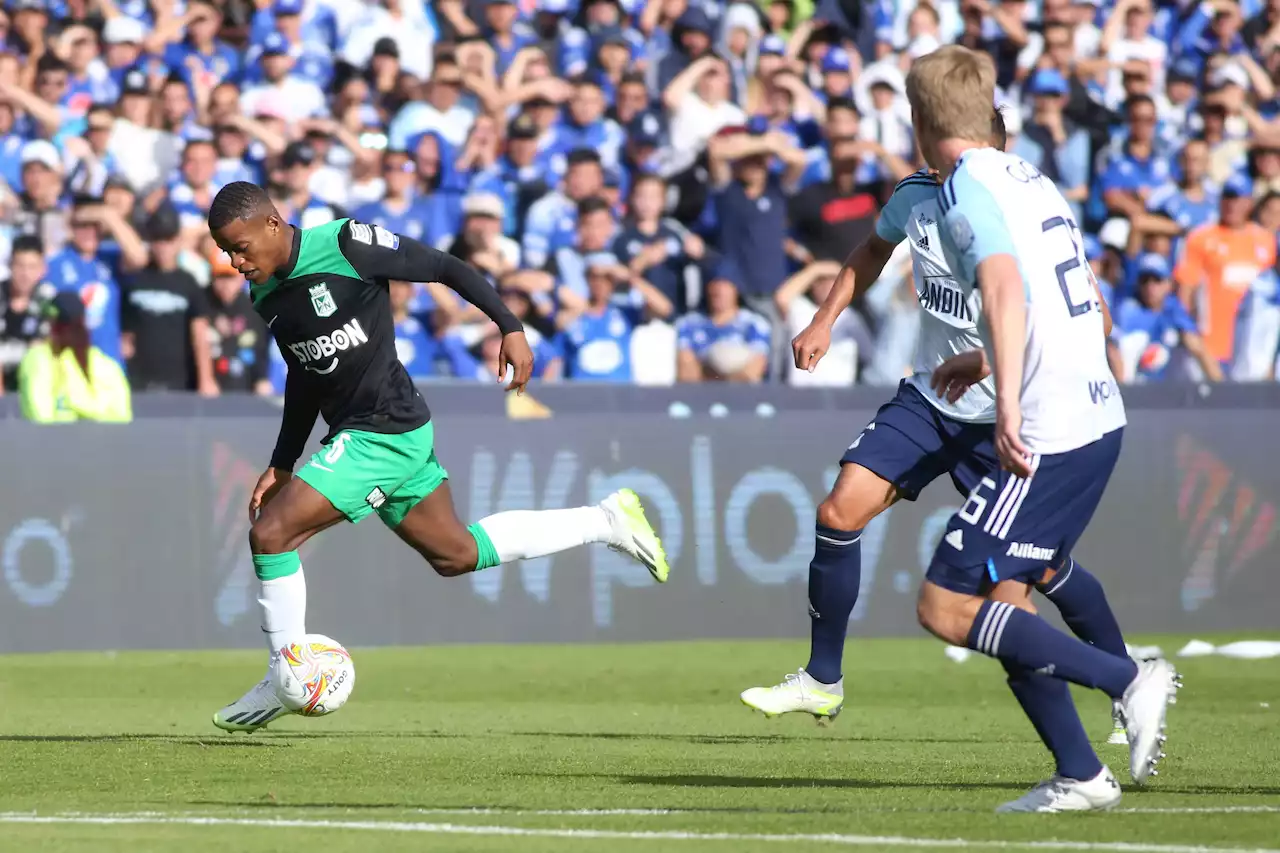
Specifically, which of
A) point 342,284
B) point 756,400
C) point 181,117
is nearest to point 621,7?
point 181,117

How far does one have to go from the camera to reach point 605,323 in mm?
14602

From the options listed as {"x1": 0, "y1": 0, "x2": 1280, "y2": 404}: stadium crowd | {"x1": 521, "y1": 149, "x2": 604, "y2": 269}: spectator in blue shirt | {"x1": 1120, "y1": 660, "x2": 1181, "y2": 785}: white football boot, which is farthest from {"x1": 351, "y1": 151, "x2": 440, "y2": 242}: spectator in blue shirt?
{"x1": 1120, "y1": 660, "x2": 1181, "y2": 785}: white football boot

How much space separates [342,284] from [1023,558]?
341 cm

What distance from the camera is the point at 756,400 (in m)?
13.7

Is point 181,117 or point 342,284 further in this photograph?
point 181,117

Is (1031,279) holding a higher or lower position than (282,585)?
higher

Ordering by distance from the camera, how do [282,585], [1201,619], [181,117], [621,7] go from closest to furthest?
1. [282,585]
2. [1201,619]
3. [181,117]
4. [621,7]

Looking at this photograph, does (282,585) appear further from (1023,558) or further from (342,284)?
(1023,558)

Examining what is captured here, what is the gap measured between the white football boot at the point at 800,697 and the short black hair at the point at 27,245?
821 cm

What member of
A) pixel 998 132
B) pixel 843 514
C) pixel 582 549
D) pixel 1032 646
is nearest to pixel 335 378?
pixel 843 514

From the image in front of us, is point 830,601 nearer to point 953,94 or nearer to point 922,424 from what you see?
point 922,424

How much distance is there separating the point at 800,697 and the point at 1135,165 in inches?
409

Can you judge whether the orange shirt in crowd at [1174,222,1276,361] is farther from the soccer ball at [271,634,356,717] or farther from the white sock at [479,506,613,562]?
the soccer ball at [271,634,356,717]

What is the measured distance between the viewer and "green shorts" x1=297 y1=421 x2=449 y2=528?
8031 mm
